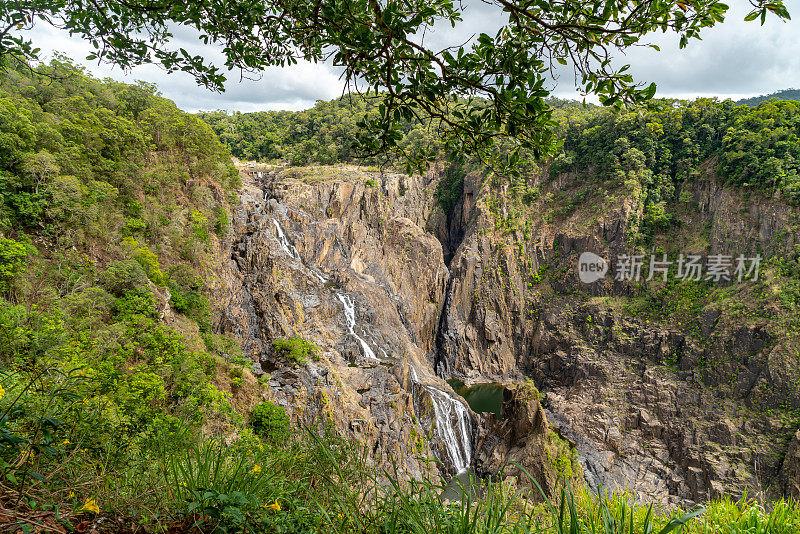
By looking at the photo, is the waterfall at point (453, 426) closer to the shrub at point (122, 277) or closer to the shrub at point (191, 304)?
the shrub at point (191, 304)

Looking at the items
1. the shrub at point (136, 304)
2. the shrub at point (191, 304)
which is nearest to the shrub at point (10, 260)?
the shrub at point (136, 304)

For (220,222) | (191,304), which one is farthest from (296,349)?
(220,222)

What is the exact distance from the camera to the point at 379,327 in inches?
789

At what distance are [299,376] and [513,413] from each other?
9771 millimetres

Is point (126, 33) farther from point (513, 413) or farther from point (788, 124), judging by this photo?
point (788, 124)

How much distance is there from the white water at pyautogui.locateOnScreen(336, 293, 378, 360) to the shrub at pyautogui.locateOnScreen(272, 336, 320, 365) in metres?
3.09

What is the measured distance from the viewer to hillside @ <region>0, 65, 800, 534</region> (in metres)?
2.14

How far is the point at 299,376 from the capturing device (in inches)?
523

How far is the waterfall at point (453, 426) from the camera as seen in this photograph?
17094mm

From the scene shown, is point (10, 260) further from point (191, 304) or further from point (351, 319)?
point (351, 319)

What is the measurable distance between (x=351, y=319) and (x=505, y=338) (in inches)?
705

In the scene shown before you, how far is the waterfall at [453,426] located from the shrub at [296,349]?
18.2 feet

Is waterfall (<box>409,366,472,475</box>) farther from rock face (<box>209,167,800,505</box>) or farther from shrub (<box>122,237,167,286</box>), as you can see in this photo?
shrub (<box>122,237,167,286</box>)

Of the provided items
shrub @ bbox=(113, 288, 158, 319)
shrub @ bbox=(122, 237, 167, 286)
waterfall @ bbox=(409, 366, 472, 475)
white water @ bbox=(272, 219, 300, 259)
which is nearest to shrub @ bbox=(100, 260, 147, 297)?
shrub @ bbox=(113, 288, 158, 319)
